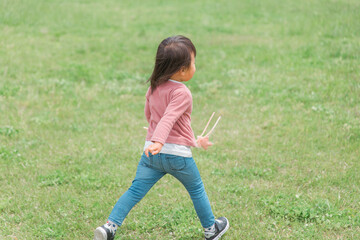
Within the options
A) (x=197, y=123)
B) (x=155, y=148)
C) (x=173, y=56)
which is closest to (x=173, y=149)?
(x=155, y=148)

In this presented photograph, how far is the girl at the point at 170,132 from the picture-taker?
12.2 ft

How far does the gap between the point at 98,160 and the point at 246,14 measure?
1046 centimetres

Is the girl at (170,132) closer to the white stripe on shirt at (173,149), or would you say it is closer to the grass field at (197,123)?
the white stripe on shirt at (173,149)

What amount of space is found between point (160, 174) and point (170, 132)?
42 cm

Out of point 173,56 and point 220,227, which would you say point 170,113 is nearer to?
point 173,56

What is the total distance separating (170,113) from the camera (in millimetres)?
3686

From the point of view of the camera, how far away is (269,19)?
561 inches

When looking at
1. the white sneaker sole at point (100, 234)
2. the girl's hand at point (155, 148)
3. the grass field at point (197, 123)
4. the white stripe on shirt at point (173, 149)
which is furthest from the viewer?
the grass field at point (197, 123)

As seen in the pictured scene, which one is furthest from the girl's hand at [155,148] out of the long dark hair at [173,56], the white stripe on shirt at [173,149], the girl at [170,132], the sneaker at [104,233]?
the sneaker at [104,233]

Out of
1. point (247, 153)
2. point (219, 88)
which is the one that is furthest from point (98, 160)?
point (219, 88)

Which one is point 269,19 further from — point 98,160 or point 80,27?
point 98,160

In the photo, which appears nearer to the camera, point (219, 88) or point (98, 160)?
point (98, 160)

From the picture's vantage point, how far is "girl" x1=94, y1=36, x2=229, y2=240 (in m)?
3.73

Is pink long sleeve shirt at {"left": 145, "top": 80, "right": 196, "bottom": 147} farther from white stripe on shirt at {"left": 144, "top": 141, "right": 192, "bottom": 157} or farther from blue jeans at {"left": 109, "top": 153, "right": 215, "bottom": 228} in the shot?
blue jeans at {"left": 109, "top": 153, "right": 215, "bottom": 228}
